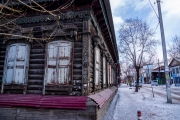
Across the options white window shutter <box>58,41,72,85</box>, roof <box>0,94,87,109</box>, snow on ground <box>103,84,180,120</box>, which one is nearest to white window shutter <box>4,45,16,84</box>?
roof <box>0,94,87,109</box>

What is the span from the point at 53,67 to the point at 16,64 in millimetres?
1928

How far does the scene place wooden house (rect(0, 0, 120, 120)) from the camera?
17.9ft

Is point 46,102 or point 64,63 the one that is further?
point 64,63

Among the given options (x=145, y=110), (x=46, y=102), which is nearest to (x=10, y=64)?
(x=46, y=102)

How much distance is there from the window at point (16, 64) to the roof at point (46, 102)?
1.04m

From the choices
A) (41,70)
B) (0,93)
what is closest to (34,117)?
(41,70)

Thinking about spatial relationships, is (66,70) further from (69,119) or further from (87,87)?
(69,119)

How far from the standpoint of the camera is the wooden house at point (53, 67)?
5.45 meters

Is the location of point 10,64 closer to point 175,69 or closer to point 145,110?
point 145,110

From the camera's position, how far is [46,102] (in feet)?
18.0

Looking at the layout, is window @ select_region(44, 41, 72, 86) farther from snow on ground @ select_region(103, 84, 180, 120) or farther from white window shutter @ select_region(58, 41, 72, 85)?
snow on ground @ select_region(103, 84, 180, 120)

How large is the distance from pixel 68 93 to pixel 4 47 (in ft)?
13.8

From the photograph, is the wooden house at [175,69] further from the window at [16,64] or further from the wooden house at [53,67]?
the window at [16,64]

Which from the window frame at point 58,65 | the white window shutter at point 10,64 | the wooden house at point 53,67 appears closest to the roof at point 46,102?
the wooden house at point 53,67
